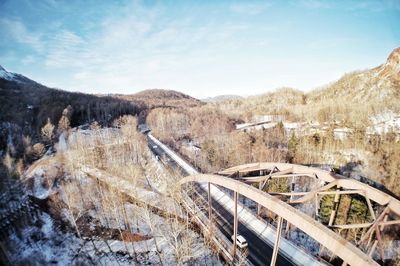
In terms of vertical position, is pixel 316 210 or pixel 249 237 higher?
pixel 316 210

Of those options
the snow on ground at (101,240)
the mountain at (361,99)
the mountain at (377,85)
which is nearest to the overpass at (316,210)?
the snow on ground at (101,240)

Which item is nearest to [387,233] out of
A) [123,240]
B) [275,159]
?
[275,159]

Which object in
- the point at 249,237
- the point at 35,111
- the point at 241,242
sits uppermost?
the point at 35,111

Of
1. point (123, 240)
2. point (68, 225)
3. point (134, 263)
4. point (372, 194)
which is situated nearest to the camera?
point (372, 194)

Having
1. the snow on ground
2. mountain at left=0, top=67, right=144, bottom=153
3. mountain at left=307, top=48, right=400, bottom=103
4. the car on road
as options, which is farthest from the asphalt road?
mountain at left=0, top=67, right=144, bottom=153

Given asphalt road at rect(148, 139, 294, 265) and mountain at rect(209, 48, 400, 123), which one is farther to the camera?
mountain at rect(209, 48, 400, 123)

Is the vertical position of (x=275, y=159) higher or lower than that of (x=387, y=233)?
higher

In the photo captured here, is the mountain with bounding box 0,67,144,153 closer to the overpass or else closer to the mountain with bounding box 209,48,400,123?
the overpass

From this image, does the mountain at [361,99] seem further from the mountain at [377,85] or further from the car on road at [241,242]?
the car on road at [241,242]

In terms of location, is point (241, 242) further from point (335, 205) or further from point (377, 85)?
point (377, 85)

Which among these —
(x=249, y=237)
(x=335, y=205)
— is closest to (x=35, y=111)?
(x=249, y=237)

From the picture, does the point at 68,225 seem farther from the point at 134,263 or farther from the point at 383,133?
the point at 383,133
